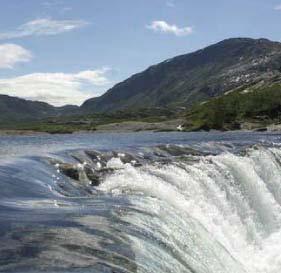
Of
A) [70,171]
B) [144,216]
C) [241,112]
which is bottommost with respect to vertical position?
[144,216]

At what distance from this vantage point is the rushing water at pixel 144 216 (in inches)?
491

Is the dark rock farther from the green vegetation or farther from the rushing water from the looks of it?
the green vegetation

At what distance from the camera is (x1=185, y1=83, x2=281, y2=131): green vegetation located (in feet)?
515

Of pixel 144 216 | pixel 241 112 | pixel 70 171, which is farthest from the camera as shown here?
pixel 241 112

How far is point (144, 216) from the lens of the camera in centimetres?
1716

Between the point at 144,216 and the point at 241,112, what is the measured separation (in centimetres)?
16175

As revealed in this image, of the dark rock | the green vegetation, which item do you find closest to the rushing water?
the dark rock

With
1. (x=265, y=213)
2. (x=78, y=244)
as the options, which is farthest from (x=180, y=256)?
(x=265, y=213)

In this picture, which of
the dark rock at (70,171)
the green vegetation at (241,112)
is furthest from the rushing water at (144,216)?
the green vegetation at (241,112)

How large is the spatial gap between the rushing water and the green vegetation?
118m

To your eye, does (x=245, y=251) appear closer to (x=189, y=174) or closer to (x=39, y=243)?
(x=189, y=174)

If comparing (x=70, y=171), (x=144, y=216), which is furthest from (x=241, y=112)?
(x=144, y=216)

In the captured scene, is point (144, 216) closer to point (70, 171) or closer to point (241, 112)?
point (70, 171)

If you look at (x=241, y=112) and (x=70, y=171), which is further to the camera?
(x=241, y=112)
